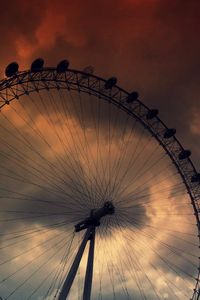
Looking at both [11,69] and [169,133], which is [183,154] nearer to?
[169,133]

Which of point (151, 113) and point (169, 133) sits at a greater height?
point (151, 113)

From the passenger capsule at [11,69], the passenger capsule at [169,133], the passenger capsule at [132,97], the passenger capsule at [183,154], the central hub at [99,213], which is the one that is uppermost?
the passenger capsule at [11,69]

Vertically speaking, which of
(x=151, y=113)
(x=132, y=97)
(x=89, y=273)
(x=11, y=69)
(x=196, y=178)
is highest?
(x=11, y=69)

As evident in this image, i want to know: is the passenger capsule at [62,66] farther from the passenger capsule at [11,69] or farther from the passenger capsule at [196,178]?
the passenger capsule at [196,178]

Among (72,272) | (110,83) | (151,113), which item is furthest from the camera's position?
(151,113)

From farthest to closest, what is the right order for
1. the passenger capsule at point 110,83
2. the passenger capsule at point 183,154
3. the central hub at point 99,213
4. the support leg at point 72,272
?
the passenger capsule at point 183,154 → the passenger capsule at point 110,83 → the central hub at point 99,213 → the support leg at point 72,272

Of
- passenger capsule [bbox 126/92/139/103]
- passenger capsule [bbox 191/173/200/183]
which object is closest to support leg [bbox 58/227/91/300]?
passenger capsule [bbox 191/173/200/183]

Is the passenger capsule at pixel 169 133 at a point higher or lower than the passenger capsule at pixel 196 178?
higher

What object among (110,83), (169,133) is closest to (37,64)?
(110,83)

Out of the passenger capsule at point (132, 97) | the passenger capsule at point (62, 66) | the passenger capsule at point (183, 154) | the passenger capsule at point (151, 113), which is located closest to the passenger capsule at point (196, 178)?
the passenger capsule at point (183, 154)

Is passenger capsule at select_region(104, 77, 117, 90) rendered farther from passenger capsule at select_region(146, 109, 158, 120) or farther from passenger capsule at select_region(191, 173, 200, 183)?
passenger capsule at select_region(191, 173, 200, 183)

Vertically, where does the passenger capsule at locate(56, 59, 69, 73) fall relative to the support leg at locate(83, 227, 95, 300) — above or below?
above

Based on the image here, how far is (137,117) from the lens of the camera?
48.1 m

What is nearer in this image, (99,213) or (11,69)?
(11,69)
